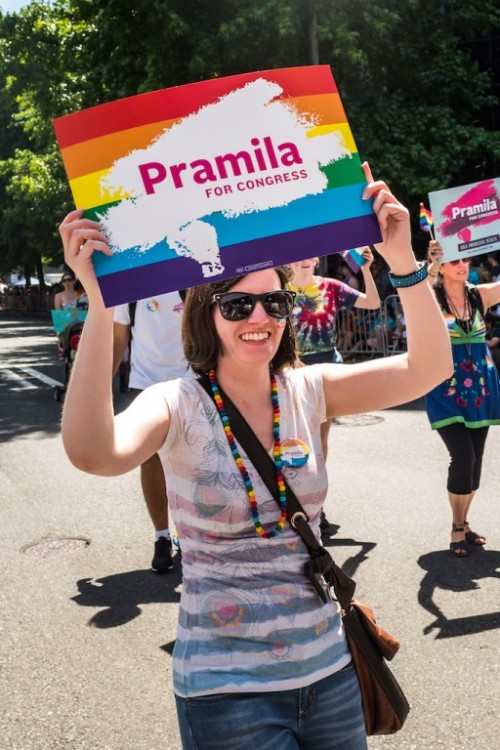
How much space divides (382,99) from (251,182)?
61.3 ft

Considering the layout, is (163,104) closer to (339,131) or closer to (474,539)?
(339,131)

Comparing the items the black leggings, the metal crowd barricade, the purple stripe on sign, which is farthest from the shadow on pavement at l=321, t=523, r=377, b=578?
the metal crowd barricade

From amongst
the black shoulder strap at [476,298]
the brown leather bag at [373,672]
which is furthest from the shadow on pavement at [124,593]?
the brown leather bag at [373,672]

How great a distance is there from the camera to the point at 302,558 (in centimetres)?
220

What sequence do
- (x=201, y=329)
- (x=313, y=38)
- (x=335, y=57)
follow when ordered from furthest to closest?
(x=335, y=57)
(x=313, y=38)
(x=201, y=329)

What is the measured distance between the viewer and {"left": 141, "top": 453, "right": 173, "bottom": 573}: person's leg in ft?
18.4

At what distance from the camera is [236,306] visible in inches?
89.1

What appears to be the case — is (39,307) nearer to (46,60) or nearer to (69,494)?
(46,60)

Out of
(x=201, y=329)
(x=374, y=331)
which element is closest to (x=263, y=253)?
(x=201, y=329)

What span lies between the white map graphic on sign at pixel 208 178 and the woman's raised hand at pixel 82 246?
6cm

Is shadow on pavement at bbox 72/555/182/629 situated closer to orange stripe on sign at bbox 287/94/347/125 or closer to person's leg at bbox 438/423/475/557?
person's leg at bbox 438/423/475/557

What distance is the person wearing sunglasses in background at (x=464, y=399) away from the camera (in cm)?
579

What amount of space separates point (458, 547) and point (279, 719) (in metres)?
3.87

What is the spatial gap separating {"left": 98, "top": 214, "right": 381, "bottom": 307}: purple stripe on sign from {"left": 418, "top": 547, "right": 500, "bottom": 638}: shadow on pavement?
287 centimetres
